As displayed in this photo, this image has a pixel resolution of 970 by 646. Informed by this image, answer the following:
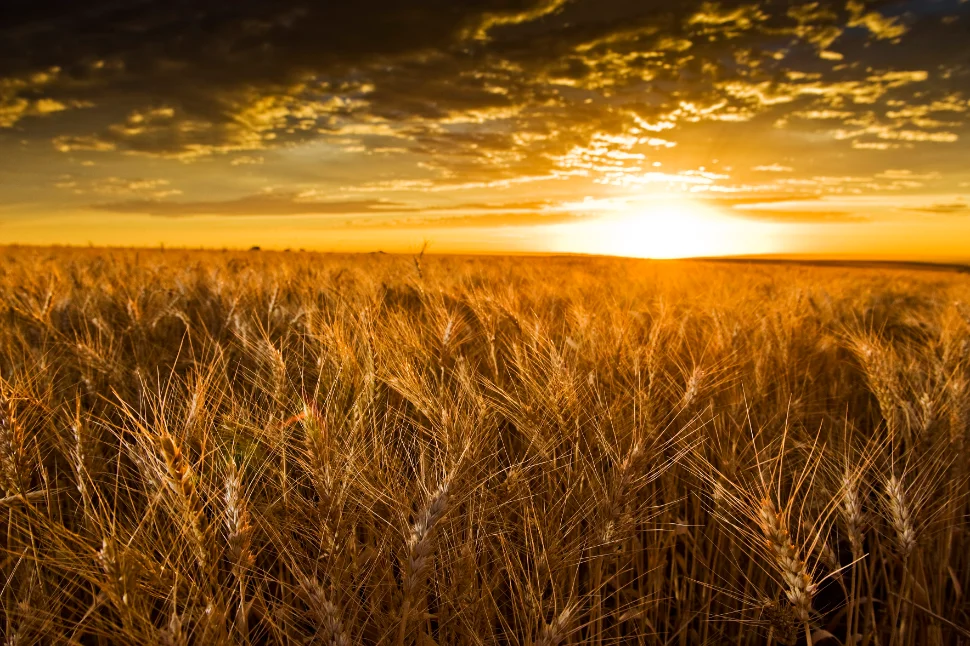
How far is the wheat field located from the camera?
2.73 ft

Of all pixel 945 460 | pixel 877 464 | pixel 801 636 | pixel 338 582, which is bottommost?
pixel 801 636

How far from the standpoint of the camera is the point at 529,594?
2.63ft

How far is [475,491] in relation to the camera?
3.59ft

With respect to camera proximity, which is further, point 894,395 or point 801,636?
point 894,395

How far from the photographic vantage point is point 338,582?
0.75m

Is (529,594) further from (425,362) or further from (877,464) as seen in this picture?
(877,464)

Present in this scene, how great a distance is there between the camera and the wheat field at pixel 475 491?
0.83 m

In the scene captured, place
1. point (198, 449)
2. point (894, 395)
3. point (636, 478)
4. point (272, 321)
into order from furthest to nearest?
point (272, 321) < point (894, 395) < point (198, 449) < point (636, 478)

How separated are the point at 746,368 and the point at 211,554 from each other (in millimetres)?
2087

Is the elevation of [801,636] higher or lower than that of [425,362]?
lower

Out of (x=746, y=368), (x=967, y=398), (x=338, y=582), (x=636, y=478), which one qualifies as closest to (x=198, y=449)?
(x=338, y=582)

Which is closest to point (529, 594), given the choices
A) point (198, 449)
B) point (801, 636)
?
point (198, 449)

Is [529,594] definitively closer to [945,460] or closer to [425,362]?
[425,362]

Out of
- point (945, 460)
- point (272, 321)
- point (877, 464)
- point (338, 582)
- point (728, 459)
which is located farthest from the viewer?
point (272, 321)
